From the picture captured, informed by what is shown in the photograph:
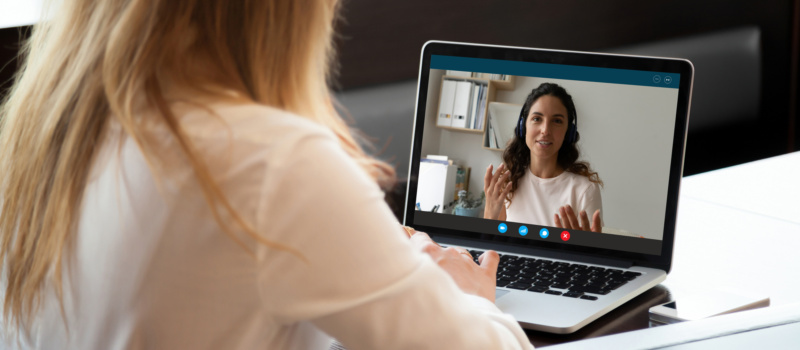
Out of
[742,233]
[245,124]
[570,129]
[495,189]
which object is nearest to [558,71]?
[570,129]

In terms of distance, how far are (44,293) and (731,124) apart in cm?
279

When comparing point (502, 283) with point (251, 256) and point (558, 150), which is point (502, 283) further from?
point (251, 256)

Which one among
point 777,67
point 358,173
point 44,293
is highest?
point 777,67

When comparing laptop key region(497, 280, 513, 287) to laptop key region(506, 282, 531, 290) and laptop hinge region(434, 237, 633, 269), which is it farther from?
laptop hinge region(434, 237, 633, 269)

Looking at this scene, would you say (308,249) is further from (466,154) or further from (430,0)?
(430,0)

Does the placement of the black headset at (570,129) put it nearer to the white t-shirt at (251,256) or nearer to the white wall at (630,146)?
the white wall at (630,146)

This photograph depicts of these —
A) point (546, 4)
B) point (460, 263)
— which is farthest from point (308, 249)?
point (546, 4)

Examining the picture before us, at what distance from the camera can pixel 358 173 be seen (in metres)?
0.52

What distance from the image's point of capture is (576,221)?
1.14 meters

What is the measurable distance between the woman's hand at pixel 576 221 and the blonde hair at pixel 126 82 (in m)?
0.61

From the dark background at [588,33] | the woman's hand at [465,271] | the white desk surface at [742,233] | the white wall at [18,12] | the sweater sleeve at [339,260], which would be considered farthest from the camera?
the dark background at [588,33]

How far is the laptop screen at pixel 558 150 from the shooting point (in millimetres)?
1125

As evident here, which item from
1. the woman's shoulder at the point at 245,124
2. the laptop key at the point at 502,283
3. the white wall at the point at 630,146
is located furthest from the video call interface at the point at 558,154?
the woman's shoulder at the point at 245,124

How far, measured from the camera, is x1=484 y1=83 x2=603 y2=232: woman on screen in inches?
44.5
